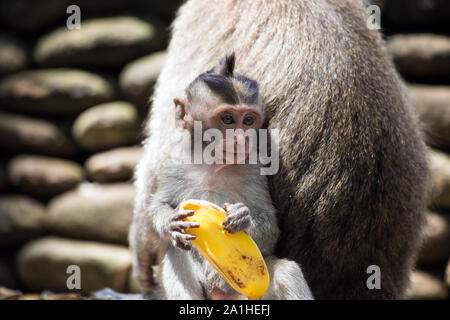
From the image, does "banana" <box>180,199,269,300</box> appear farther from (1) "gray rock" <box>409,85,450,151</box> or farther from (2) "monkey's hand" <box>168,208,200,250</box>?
(1) "gray rock" <box>409,85,450,151</box>

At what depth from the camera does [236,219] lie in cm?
203

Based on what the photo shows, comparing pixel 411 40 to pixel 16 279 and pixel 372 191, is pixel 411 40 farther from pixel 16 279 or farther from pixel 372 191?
pixel 16 279

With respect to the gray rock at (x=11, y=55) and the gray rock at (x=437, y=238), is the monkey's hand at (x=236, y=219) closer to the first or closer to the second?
the gray rock at (x=437, y=238)

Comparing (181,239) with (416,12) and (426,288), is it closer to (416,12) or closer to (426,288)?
(426,288)

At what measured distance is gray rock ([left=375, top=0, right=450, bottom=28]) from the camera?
17.5ft

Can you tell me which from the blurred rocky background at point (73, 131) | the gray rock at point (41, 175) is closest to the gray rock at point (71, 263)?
the blurred rocky background at point (73, 131)

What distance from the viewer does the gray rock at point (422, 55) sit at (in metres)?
5.36

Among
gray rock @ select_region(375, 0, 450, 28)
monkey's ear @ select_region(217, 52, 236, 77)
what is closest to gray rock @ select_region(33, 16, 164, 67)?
gray rock @ select_region(375, 0, 450, 28)

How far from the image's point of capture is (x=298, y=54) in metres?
2.47

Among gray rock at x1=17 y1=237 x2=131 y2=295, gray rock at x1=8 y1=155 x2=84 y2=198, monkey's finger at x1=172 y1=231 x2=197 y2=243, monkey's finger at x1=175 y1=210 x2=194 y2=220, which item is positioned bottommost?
gray rock at x1=17 y1=237 x2=131 y2=295

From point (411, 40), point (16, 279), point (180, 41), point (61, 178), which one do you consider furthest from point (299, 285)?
point (16, 279)

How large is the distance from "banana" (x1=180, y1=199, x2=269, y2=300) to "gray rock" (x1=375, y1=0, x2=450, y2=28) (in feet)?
13.7

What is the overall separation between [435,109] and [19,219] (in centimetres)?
447

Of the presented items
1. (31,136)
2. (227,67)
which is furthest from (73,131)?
(227,67)
